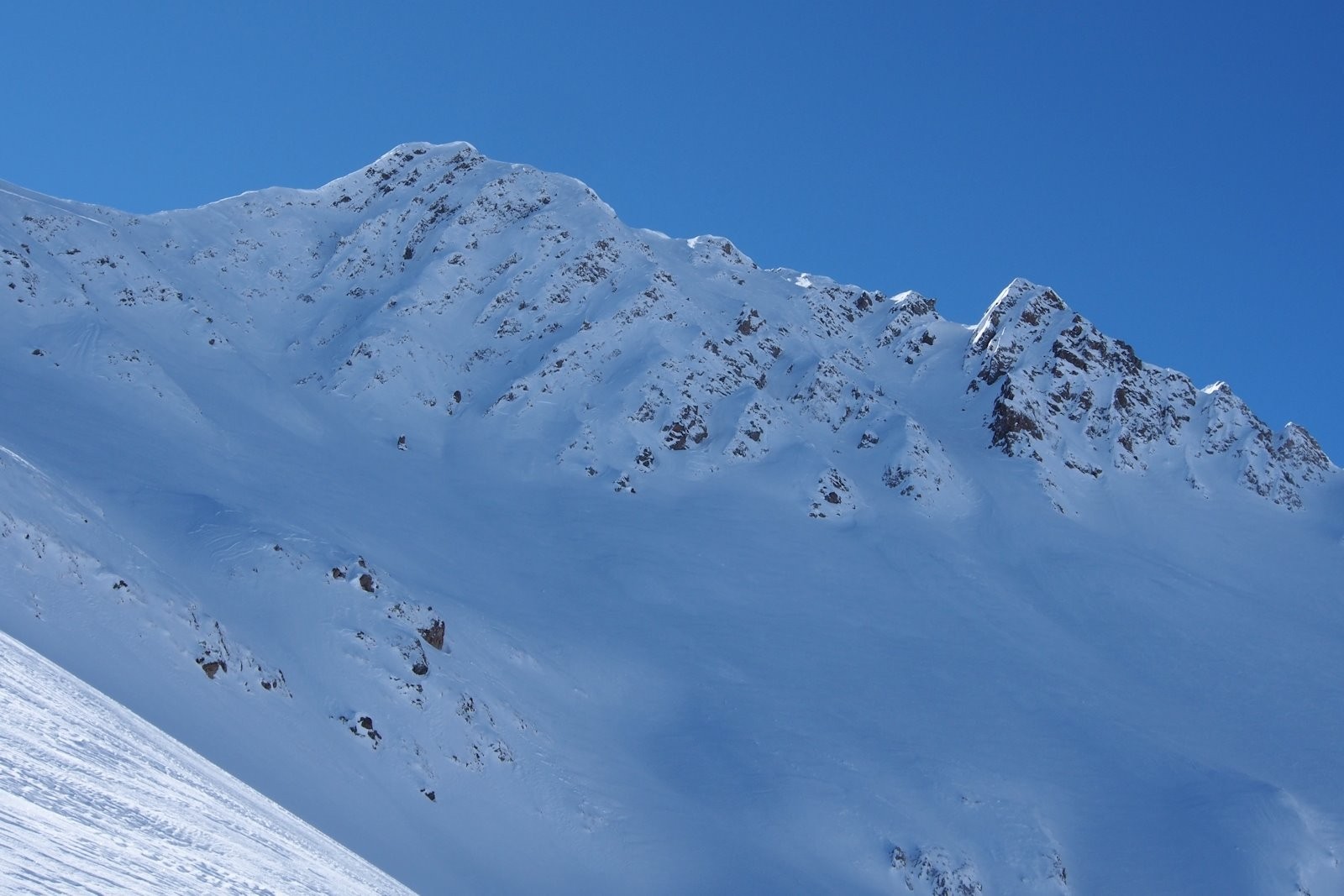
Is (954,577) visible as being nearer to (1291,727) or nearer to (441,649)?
(1291,727)

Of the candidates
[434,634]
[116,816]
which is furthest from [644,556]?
[116,816]

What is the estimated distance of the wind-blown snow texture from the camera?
27297 mm

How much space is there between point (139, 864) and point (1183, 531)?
62861 mm

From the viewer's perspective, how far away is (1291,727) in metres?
39.3

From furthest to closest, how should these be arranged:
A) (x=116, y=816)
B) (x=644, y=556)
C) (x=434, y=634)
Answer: (x=644, y=556) < (x=434, y=634) < (x=116, y=816)

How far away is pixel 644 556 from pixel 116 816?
40.4m

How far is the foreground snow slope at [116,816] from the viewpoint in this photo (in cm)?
614

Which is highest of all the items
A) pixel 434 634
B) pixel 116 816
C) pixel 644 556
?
pixel 644 556

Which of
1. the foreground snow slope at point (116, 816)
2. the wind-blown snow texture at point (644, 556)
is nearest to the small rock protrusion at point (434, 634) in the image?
the wind-blown snow texture at point (644, 556)

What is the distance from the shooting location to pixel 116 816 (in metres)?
7.54

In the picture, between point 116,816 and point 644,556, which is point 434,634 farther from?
point 116,816

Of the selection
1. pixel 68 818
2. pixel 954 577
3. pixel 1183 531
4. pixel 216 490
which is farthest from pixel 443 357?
pixel 68 818

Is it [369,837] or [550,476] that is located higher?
[550,476]

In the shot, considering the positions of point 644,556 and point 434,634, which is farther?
point 644,556
